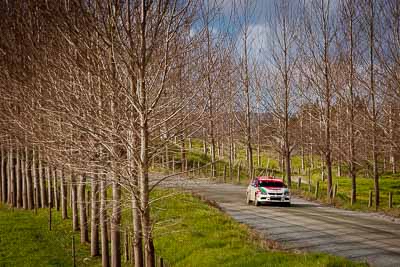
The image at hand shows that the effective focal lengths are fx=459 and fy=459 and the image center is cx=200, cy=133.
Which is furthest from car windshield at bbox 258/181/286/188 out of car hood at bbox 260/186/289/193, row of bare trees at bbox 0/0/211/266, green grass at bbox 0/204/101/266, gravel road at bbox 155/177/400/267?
row of bare trees at bbox 0/0/211/266

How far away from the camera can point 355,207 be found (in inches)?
875

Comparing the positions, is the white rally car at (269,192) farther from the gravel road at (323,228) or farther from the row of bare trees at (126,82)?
the row of bare trees at (126,82)

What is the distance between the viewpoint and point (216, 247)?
1279cm

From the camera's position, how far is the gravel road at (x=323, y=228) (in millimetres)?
12078

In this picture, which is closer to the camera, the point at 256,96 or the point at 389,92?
the point at 389,92

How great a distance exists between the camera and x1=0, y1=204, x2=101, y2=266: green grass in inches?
605

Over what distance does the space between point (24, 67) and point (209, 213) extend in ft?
28.4

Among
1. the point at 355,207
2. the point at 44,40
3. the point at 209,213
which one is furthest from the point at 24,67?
the point at 355,207

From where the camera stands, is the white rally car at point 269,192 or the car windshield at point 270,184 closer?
the white rally car at point 269,192

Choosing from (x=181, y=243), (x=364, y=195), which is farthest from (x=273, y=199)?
(x=181, y=243)

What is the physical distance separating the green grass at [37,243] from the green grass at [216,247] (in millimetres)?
3161

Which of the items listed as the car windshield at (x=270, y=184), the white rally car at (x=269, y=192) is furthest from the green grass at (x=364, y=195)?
the car windshield at (x=270, y=184)

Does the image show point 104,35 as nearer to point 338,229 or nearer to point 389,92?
point 338,229

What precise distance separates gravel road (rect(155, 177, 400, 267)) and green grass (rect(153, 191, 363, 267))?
3.51 ft
